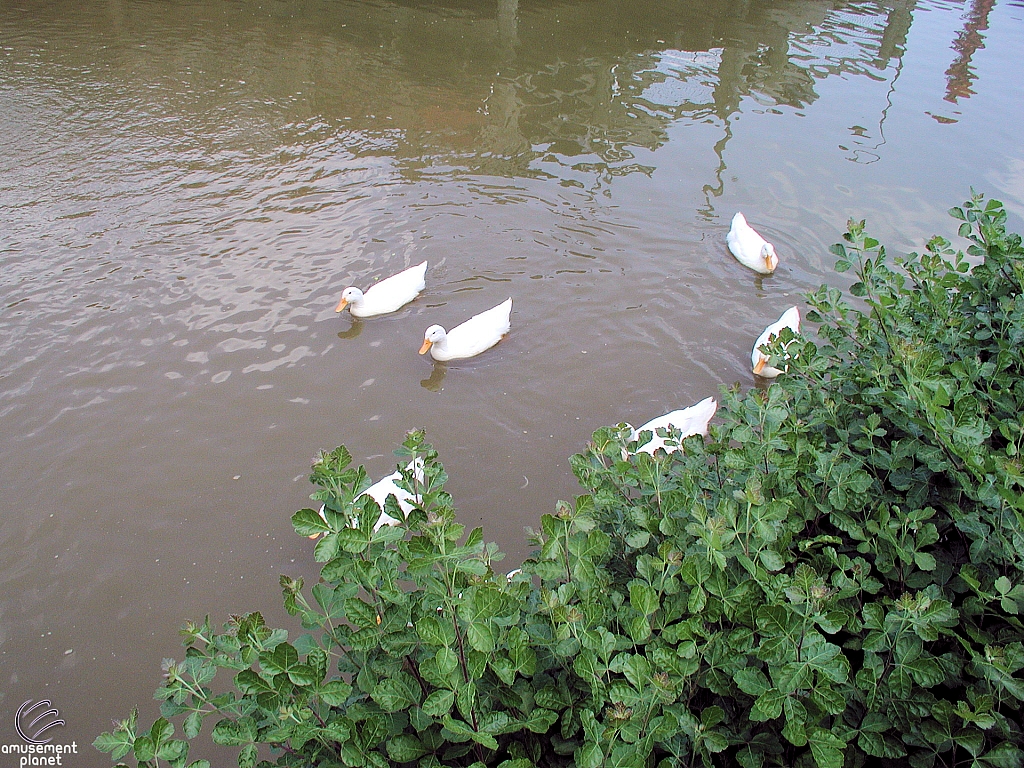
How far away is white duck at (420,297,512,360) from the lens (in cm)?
552

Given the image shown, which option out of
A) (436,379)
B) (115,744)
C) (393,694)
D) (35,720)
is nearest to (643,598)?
(393,694)

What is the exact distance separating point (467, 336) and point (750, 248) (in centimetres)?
309

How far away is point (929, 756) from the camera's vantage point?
141 centimetres

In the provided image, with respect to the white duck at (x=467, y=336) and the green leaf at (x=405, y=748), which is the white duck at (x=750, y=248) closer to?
the white duck at (x=467, y=336)

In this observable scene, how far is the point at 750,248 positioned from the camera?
22.0ft

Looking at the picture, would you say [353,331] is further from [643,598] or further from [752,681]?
[752,681]

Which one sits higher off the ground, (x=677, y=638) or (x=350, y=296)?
(x=677, y=638)

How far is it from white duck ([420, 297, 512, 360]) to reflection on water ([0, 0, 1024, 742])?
0.15m

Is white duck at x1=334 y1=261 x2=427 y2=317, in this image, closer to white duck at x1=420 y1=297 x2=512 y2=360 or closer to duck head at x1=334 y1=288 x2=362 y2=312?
duck head at x1=334 y1=288 x2=362 y2=312

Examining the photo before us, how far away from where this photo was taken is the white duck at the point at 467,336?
552 cm

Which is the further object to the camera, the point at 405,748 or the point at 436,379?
the point at 436,379

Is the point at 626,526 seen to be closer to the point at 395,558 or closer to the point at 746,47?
the point at 395,558

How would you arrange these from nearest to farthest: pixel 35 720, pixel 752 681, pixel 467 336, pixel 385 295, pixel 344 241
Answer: pixel 752 681
pixel 35 720
pixel 467 336
pixel 385 295
pixel 344 241

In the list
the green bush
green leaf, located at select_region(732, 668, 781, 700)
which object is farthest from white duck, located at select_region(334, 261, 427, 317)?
green leaf, located at select_region(732, 668, 781, 700)
